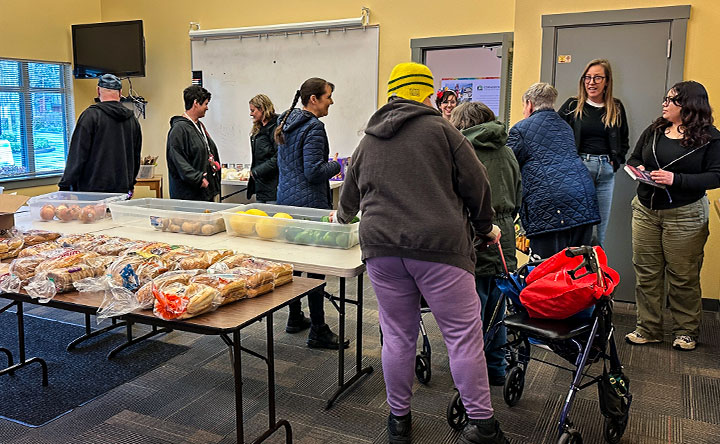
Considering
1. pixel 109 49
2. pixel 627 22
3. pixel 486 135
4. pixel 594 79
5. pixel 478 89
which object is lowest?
pixel 486 135

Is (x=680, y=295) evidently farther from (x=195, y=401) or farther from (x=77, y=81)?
(x=77, y=81)

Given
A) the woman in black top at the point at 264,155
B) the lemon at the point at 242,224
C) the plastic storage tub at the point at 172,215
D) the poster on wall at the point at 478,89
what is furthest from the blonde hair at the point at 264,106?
the poster on wall at the point at 478,89

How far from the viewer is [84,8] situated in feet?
23.1

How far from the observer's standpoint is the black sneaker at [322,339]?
3377 mm

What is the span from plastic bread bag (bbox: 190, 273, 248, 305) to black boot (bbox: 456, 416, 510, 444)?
2.98 ft

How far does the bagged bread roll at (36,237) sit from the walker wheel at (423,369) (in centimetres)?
179

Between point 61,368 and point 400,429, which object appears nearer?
point 400,429

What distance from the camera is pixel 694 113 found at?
3.15 metres

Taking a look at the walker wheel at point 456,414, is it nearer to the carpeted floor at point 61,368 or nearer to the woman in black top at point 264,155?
the carpeted floor at point 61,368

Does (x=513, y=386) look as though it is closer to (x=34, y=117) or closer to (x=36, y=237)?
(x=36, y=237)

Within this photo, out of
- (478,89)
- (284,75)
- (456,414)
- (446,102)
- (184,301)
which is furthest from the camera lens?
→ (284,75)

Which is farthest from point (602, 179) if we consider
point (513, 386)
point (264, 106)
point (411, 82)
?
point (264, 106)

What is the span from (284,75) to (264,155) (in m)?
2.32

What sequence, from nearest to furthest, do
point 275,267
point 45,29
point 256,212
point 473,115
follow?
1. point 275,267
2. point 473,115
3. point 256,212
4. point 45,29
